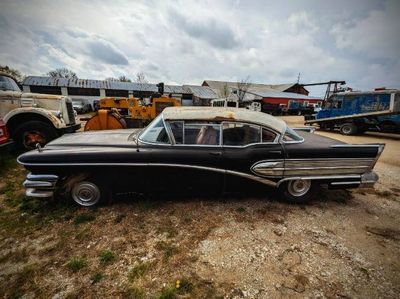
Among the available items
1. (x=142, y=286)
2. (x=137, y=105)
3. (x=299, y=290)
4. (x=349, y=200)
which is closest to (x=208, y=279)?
(x=142, y=286)

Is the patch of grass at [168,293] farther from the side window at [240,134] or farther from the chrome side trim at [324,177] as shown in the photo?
the chrome side trim at [324,177]

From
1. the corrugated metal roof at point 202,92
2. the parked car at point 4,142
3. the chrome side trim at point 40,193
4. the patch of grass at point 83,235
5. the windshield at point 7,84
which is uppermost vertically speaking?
the corrugated metal roof at point 202,92

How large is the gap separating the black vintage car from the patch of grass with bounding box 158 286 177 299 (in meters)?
1.45

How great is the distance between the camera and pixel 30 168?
3.00 metres

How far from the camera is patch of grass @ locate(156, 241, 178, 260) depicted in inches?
94.4

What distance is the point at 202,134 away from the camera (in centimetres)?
328

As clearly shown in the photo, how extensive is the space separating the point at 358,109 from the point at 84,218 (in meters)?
14.7

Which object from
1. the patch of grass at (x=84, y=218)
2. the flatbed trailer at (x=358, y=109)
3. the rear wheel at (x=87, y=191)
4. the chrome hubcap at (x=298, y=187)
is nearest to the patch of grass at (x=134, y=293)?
the patch of grass at (x=84, y=218)

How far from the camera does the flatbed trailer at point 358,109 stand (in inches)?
429

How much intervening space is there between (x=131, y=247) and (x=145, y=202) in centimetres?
97

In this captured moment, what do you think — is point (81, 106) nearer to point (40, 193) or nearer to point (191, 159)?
point (40, 193)

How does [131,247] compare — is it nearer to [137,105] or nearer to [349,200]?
[349,200]

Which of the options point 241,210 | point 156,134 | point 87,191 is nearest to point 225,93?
point 156,134

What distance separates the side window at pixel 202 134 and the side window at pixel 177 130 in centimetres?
8
